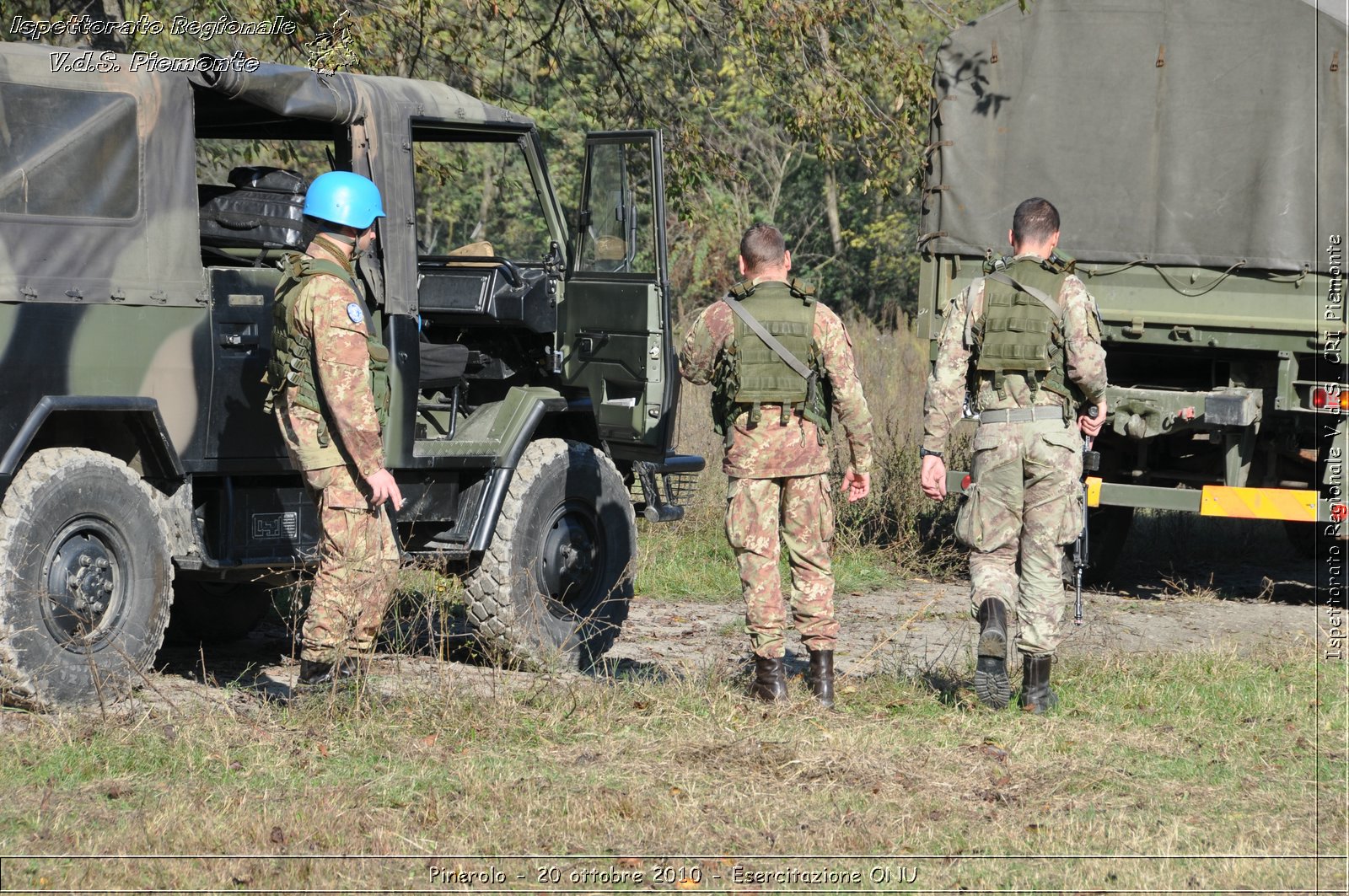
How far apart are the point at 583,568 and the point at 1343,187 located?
4.50 m

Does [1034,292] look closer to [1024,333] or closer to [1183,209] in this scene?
[1024,333]

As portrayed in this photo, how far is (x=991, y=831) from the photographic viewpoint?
14.9 feet

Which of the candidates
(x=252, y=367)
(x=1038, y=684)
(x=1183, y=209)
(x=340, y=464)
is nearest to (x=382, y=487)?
(x=340, y=464)

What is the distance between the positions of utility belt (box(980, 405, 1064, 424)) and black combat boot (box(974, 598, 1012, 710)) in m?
0.67

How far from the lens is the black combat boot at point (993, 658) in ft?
19.1

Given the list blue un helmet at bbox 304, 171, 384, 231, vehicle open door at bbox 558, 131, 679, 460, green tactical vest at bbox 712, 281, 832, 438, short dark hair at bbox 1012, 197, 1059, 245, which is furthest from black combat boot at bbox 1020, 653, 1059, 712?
blue un helmet at bbox 304, 171, 384, 231

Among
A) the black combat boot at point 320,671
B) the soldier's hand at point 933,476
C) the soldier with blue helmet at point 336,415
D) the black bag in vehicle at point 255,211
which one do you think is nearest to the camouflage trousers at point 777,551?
the soldier's hand at point 933,476

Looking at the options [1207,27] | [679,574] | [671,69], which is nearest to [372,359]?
[679,574]

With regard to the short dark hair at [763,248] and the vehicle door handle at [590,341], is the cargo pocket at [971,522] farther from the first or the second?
the vehicle door handle at [590,341]

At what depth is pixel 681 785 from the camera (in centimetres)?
489

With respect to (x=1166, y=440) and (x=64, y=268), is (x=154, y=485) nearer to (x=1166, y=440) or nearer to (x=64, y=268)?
(x=64, y=268)

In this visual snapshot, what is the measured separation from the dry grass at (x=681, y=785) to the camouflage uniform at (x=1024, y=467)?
17.4 inches

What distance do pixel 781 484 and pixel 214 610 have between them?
3.07 meters

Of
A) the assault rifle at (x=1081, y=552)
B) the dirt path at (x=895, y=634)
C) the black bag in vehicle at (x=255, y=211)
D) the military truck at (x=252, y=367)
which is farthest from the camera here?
the assault rifle at (x=1081, y=552)
